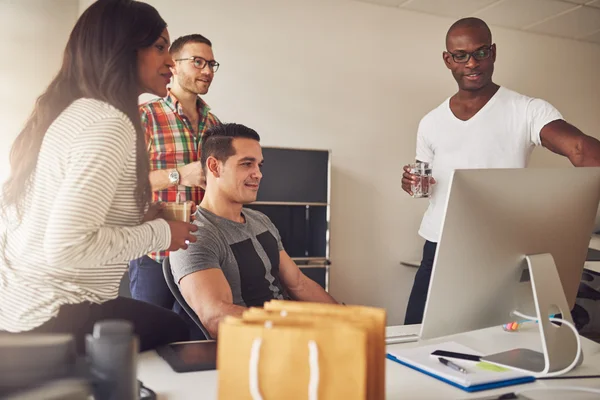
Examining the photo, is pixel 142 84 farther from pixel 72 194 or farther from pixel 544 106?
pixel 544 106

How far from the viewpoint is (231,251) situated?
1.87 meters

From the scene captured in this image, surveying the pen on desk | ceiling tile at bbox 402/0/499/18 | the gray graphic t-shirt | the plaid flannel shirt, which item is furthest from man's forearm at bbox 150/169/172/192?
ceiling tile at bbox 402/0/499/18

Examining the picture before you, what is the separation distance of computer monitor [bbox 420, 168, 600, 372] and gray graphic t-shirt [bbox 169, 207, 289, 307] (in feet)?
2.59

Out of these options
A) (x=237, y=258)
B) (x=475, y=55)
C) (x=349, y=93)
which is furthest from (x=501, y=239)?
(x=349, y=93)

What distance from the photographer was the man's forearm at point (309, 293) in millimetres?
2072

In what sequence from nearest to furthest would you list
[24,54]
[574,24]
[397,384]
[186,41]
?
[397,384], [186,41], [24,54], [574,24]

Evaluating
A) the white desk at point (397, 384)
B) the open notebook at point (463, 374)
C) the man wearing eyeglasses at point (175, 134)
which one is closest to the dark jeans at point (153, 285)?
the man wearing eyeglasses at point (175, 134)

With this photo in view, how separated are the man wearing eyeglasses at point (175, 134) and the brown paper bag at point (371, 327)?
1597 millimetres

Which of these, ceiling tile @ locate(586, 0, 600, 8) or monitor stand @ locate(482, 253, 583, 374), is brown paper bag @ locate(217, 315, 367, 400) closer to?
monitor stand @ locate(482, 253, 583, 374)

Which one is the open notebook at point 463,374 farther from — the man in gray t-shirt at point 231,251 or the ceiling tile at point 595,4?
the ceiling tile at point 595,4

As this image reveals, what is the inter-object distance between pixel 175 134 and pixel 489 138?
52.1 inches

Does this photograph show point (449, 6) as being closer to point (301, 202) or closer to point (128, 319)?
point (301, 202)

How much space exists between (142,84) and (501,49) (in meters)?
4.16

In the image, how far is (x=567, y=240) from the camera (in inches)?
51.6
